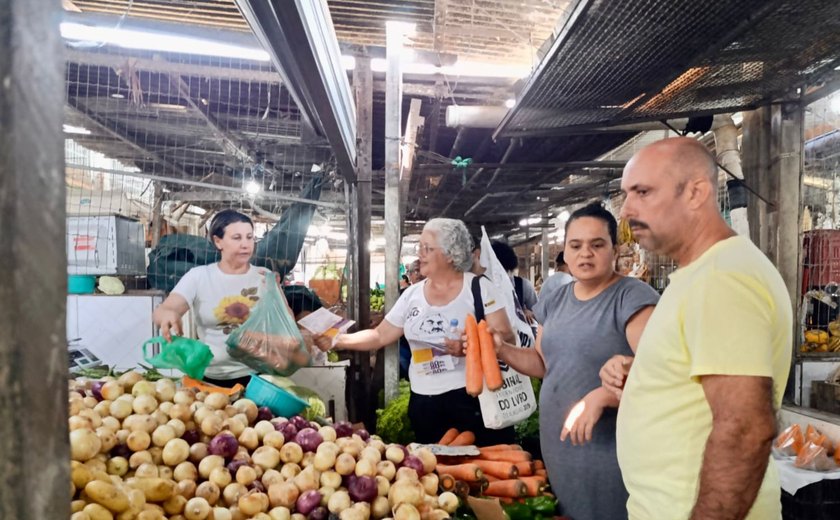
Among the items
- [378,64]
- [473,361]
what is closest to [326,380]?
[473,361]

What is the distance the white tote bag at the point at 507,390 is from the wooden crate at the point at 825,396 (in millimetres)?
2536

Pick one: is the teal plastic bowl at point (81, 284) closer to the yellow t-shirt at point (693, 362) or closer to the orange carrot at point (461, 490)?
the orange carrot at point (461, 490)

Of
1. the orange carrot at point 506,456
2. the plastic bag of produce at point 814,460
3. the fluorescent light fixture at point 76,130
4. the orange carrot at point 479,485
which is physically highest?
the fluorescent light fixture at point 76,130

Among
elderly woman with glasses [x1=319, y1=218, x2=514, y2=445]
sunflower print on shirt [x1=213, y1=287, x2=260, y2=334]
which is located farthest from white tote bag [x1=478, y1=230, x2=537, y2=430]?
sunflower print on shirt [x1=213, y1=287, x2=260, y2=334]

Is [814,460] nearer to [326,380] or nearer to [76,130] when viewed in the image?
[326,380]

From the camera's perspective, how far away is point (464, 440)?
9.37ft

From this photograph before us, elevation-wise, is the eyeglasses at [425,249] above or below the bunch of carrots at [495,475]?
above

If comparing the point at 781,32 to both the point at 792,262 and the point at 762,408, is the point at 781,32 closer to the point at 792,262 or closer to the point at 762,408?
the point at 792,262

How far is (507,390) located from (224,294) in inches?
74.4

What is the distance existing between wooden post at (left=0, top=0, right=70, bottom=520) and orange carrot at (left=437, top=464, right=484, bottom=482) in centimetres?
201

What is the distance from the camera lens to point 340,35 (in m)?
4.43

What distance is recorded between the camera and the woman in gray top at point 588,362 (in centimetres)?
208

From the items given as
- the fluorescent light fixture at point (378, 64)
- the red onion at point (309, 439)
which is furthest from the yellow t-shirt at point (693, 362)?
the fluorescent light fixture at point (378, 64)

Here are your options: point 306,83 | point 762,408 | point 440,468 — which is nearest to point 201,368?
point 440,468
